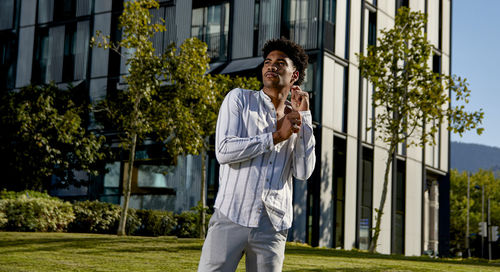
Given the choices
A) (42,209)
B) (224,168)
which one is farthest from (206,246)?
(42,209)

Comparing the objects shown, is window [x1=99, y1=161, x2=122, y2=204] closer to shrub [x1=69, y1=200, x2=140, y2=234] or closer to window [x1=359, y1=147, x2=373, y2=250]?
shrub [x1=69, y1=200, x2=140, y2=234]

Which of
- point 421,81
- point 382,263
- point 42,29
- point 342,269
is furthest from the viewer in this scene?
point 42,29

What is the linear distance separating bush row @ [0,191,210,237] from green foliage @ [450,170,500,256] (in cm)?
4839

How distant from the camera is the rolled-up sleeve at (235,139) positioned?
3.56m

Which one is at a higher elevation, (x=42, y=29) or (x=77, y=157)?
(x=42, y=29)

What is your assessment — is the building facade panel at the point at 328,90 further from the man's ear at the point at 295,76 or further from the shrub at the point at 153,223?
the man's ear at the point at 295,76

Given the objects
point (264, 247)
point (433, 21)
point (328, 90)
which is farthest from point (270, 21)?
point (264, 247)

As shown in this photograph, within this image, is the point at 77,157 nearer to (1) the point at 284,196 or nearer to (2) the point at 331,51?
(2) the point at 331,51

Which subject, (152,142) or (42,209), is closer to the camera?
(42,209)

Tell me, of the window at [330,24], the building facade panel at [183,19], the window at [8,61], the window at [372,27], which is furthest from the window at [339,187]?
the window at [8,61]

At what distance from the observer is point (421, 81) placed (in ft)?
65.2

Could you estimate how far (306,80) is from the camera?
25.7 metres

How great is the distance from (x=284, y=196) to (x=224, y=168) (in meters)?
0.35

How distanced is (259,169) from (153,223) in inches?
748
